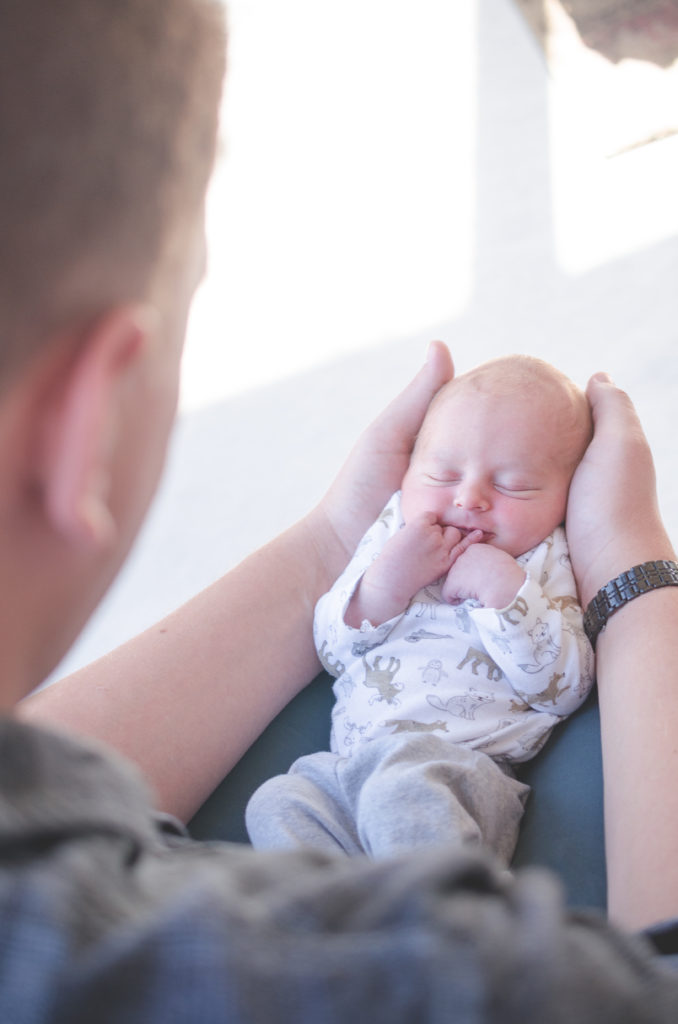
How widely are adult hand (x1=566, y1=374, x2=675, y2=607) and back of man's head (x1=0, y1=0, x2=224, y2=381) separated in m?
0.88

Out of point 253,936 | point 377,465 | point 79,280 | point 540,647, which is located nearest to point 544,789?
point 540,647

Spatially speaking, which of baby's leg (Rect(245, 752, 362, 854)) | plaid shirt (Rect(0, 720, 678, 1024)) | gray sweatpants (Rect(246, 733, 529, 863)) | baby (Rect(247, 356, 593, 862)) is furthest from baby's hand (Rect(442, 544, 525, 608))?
plaid shirt (Rect(0, 720, 678, 1024))

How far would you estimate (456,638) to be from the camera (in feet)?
4.59

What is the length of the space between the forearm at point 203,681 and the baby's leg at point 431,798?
0.63ft

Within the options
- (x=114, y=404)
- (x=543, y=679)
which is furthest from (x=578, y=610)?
(x=114, y=404)

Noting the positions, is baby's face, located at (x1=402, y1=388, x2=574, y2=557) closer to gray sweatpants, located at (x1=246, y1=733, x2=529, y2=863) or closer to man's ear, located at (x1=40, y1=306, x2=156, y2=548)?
Answer: gray sweatpants, located at (x1=246, y1=733, x2=529, y2=863)

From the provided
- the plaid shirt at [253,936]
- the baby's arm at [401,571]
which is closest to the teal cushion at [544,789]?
the baby's arm at [401,571]

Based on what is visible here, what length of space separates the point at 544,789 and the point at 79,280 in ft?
2.96

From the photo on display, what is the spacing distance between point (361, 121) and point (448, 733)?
3089mm

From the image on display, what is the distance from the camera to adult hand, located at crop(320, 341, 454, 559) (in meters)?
1.61

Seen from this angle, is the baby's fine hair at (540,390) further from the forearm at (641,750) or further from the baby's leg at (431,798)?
the baby's leg at (431,798)

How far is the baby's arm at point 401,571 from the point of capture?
1425mm

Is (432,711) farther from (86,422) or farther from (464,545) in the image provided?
(86,422)

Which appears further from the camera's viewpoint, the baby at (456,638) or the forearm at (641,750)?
the baby at (456,638)
